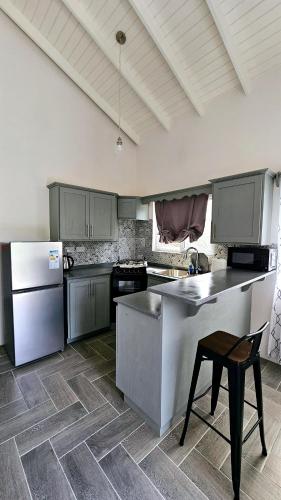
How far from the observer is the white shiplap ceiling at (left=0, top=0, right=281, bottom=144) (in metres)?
2.09

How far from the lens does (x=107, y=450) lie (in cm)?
148

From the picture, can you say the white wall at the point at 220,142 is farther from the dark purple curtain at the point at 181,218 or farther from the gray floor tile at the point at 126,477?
the gray floor tile at the point at 126,477

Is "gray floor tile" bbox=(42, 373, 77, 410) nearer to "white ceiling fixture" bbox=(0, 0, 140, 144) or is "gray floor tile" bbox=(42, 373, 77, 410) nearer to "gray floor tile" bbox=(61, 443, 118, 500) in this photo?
"gray floor tile" bbox=(61, 443, 118, 500)

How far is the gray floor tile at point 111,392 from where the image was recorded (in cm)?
185

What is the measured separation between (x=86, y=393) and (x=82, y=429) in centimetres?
36

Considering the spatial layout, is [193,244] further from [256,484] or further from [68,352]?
[256,484]

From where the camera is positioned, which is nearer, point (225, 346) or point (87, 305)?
point (225, 346)

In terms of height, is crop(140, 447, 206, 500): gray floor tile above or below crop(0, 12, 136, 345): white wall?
below

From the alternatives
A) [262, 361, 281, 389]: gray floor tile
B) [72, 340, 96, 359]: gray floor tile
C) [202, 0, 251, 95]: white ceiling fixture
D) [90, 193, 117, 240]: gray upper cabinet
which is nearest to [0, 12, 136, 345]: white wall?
[90, 193, 117, 240]: gray upper cabinet

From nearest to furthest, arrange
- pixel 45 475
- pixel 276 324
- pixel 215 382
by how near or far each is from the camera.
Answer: pixel 45 475 < pixel 215 382 < pixel 276 324

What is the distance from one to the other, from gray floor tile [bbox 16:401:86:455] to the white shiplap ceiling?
3.69 m

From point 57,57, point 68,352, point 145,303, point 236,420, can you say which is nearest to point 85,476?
point 236,420

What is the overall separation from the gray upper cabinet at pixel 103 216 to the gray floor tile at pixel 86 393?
1.84m

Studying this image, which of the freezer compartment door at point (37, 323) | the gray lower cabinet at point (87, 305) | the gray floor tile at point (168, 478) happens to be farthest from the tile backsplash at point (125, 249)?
the gray floor tile at point (168, 478)
